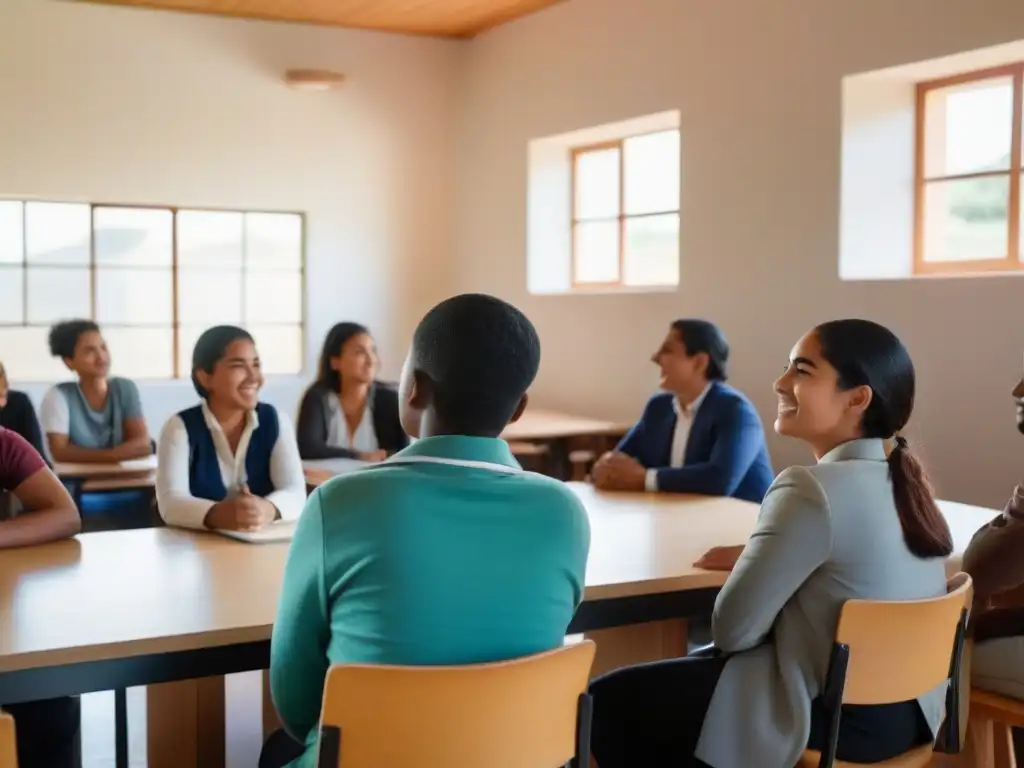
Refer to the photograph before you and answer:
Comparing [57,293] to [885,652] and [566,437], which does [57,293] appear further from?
[885,652]

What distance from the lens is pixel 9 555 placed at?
2.40 metres

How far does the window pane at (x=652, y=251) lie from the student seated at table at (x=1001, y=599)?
13.0 ft

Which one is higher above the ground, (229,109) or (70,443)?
(229,109)

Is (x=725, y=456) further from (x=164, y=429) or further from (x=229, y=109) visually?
(x=229, y=109)

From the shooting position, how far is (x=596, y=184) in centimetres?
701

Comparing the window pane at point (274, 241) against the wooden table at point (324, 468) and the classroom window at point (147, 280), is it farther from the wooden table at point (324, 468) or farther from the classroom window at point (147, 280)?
the wooden table at point (324, 468)

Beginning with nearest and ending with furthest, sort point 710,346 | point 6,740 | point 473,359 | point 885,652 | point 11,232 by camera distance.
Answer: point 6,740 → point 473,359 → point 885,652 → point 710,346 → point 11,232

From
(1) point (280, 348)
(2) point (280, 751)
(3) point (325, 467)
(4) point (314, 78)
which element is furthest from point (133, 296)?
(2) point (280, 751)

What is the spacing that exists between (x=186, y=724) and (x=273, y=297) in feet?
16.0

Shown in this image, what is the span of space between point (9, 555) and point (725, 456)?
6.62ft

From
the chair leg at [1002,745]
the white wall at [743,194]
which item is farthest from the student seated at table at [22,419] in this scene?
the white wall at [743,194]

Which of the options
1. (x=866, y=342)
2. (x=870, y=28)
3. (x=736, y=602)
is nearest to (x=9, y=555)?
(x=736, y=602)

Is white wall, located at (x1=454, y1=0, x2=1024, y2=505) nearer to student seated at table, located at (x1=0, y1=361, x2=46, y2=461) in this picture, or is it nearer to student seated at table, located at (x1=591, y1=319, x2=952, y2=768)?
student seated at table, located at (x1=591, y1=319, x2=952, y2=768)

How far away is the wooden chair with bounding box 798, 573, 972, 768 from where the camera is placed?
185 cm
